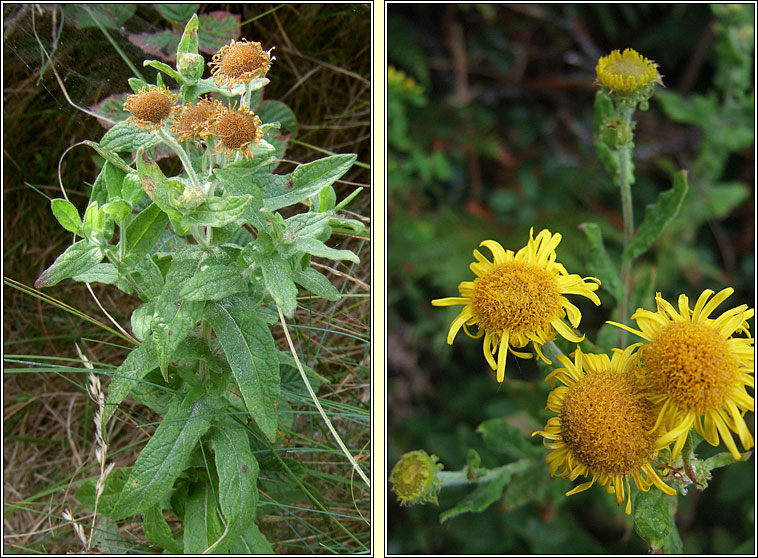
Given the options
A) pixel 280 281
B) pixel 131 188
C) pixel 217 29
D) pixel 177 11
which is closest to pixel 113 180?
pixel 131 188

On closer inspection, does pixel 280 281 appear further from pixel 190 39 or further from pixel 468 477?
pixel 468 477

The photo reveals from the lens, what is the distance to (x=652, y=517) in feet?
3.68

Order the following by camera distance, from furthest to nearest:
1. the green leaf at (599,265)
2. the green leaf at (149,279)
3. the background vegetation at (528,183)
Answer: the background vegetation at (528,183), the green leaf at (599,265), the green leaf at (149,279)

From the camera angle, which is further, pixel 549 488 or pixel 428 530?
pixel 428 530

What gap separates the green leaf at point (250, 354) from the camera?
1147 millimetres

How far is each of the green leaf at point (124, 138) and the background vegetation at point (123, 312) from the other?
0.20m

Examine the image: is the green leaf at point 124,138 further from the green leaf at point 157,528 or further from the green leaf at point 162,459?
the green leaf at point 157,528

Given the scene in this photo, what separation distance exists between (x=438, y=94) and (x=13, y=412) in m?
1.88

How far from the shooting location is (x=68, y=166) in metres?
1.53

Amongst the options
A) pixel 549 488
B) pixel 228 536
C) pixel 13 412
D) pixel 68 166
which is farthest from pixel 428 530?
pixel 68 166

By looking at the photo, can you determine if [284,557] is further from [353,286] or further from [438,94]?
Result: [438,94]

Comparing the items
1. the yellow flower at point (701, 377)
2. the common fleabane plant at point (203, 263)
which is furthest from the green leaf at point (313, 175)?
the yellow flower at point (701, 377)

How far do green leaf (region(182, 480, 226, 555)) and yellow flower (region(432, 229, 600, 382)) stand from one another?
2.22 feet

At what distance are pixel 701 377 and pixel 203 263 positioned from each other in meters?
0.90
